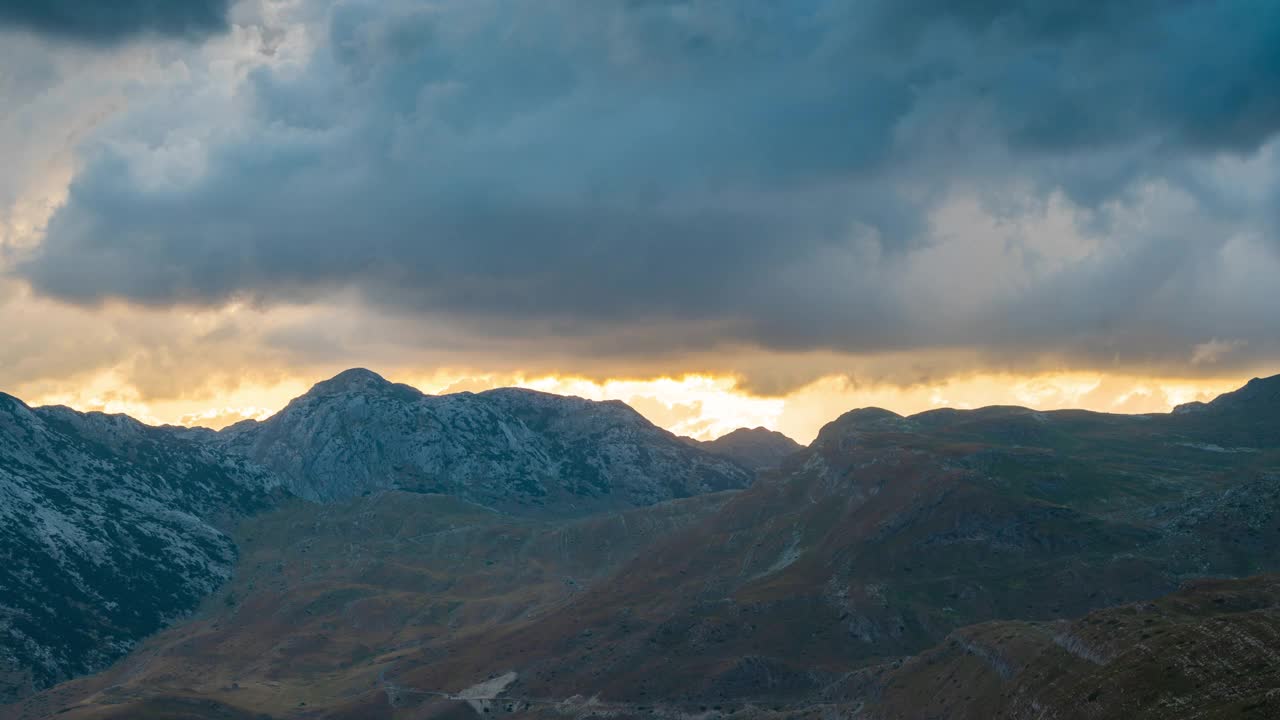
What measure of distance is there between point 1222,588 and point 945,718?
43016 mm

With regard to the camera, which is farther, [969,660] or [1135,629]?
[969,660]

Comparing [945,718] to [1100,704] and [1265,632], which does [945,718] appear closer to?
[1100,704]

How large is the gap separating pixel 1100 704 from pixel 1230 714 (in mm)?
22606

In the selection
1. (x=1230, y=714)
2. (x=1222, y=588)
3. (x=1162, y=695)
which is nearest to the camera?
(x=1230, y=714)

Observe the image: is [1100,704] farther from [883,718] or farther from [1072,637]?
[883,718]

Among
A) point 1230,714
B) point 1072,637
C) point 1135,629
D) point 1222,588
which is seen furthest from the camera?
point 1222,588

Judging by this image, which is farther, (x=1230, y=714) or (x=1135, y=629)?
(x=1135, y=629)

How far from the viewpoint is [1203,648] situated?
129m

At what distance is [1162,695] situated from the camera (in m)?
125

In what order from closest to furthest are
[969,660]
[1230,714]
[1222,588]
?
[1230,714] < [1222,588] < [969,660]

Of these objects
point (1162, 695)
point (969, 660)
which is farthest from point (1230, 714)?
point (969, 660)

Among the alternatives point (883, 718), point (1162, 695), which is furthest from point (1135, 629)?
point (883, 718)

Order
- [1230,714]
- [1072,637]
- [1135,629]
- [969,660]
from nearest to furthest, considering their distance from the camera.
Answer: [1230,714]
[1135,629]
[1072,637]
[969,660]

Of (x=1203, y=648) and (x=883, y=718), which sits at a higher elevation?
(x=1203, y=648)
